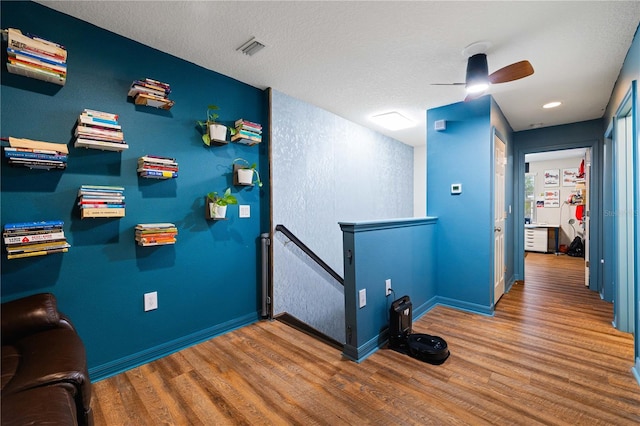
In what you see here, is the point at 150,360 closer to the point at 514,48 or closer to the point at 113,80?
the point at 113,80

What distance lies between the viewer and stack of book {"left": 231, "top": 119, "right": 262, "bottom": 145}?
8.76 feet

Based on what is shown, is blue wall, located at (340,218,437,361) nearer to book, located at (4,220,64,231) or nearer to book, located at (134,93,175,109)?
book, located at (134,93,175,109)

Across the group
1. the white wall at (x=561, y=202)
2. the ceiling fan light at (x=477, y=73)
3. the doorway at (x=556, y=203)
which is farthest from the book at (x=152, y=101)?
the white wall at (x=561, y=202)

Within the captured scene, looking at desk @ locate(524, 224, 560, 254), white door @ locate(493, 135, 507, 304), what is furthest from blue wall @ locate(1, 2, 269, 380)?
desk @ locate(524, 224, 560, 254)

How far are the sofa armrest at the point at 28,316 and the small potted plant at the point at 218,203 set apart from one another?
1.18 meters

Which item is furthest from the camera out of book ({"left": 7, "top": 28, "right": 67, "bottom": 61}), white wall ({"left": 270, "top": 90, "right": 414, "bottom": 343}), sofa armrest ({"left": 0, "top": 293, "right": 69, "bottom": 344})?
white wall ({"left": 270, "top": 90, "right": 414, "bottom": 343})

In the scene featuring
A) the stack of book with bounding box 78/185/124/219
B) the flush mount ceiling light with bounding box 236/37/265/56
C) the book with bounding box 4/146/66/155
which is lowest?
the stack of book with bounding box 78/185/124/219

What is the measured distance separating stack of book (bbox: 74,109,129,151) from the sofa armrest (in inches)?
38.5

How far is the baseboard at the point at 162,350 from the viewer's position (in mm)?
1995

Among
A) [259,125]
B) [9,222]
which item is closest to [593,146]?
[259,125]

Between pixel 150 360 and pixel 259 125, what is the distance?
223 centimetres

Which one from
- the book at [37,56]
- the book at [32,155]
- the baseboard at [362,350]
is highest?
the book at [37,56]

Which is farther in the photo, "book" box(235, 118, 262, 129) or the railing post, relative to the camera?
the railing post

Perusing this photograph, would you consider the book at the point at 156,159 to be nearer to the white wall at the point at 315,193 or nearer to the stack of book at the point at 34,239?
the stack of book at the point at 34,239
